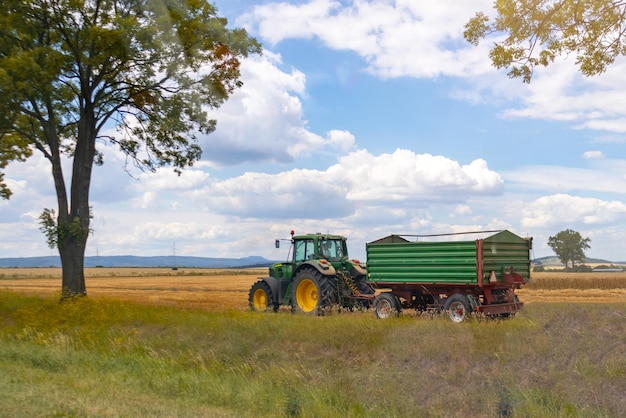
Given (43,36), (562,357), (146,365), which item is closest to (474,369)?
(562,357)

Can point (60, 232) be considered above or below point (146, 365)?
above

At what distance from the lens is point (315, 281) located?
17.5m

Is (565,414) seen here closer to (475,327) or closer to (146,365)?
(475,327)

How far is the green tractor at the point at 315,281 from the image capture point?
690 inches

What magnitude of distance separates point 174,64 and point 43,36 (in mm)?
4130

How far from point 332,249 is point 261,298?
9.40 feet

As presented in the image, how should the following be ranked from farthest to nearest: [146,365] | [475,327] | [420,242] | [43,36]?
[43,36] → [420,242] → [146,365] → [475,327]

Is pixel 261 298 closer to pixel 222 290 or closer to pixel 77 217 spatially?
pixel 77 217

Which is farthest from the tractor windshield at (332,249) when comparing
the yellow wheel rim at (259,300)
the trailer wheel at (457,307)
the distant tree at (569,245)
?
the distant tree at (569,245)

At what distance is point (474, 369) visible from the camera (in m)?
10.2

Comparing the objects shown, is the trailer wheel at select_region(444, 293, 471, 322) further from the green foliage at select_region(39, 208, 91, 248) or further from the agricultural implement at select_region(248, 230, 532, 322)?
the green foliage at select_region(39, 208, 91, 248)

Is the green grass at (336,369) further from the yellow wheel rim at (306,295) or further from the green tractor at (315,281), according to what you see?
the yellow wheel rim at (306,295)

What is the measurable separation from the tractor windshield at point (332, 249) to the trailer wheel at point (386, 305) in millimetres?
2804

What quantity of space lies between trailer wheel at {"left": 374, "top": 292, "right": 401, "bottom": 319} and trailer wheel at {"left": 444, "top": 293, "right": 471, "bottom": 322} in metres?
1.52
